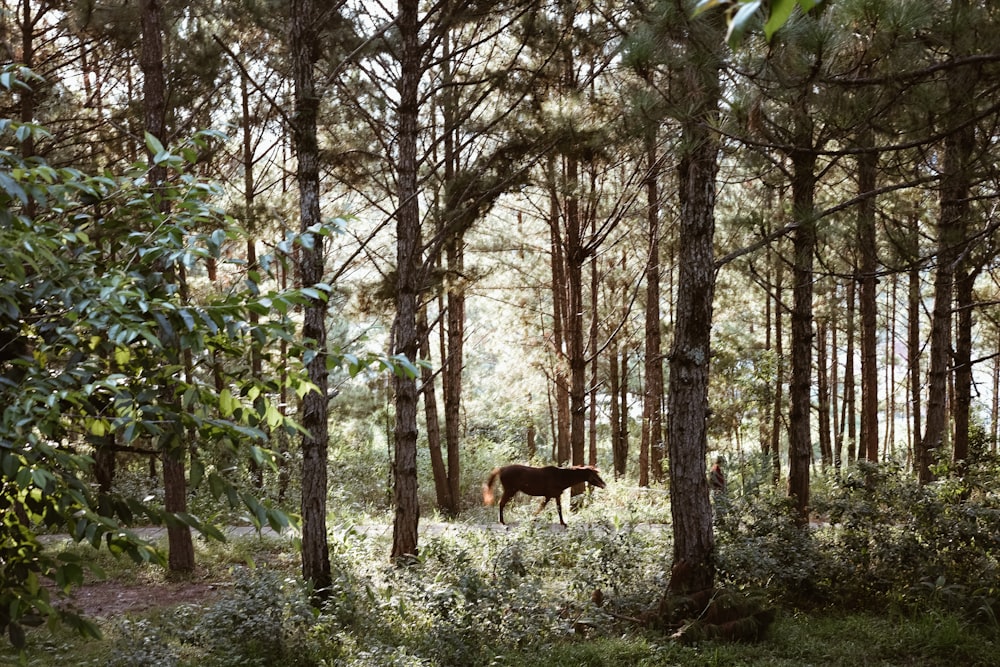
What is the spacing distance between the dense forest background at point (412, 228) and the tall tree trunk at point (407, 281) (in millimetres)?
40

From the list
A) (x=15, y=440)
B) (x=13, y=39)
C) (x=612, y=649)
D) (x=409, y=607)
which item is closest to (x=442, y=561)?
(x=409, y=607)

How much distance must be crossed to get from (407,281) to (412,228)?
0.77 meters

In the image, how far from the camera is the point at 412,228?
10.2 metres

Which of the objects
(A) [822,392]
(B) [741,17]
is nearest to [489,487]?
(A) [822,392]

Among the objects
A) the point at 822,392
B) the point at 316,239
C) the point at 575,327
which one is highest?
the point at 316,239

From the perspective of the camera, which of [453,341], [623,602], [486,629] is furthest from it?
[453,341]

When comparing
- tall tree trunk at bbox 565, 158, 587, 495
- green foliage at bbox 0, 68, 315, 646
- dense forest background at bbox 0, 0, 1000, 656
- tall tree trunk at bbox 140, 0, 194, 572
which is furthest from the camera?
tall tree trunk at bbox 565, 158, 587, 495

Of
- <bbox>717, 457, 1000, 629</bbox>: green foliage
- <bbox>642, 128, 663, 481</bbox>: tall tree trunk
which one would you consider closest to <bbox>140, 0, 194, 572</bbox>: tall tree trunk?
<bbox>717, 457, 1000, 629</bbox>: green foliage

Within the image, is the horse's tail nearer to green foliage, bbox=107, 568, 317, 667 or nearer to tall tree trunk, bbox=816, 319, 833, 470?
green foliage, bbox=107, 568, 317, 667

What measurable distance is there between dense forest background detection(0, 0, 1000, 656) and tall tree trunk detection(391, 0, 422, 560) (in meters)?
0.04

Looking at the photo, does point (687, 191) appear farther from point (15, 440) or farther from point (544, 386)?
point (544, 386)

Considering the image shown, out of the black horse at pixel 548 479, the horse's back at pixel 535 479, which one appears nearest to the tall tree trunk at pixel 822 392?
the black horse at pixel 548 479

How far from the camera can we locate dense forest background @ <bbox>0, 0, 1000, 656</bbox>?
7.75 ft

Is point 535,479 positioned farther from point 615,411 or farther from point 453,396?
point 615,411
